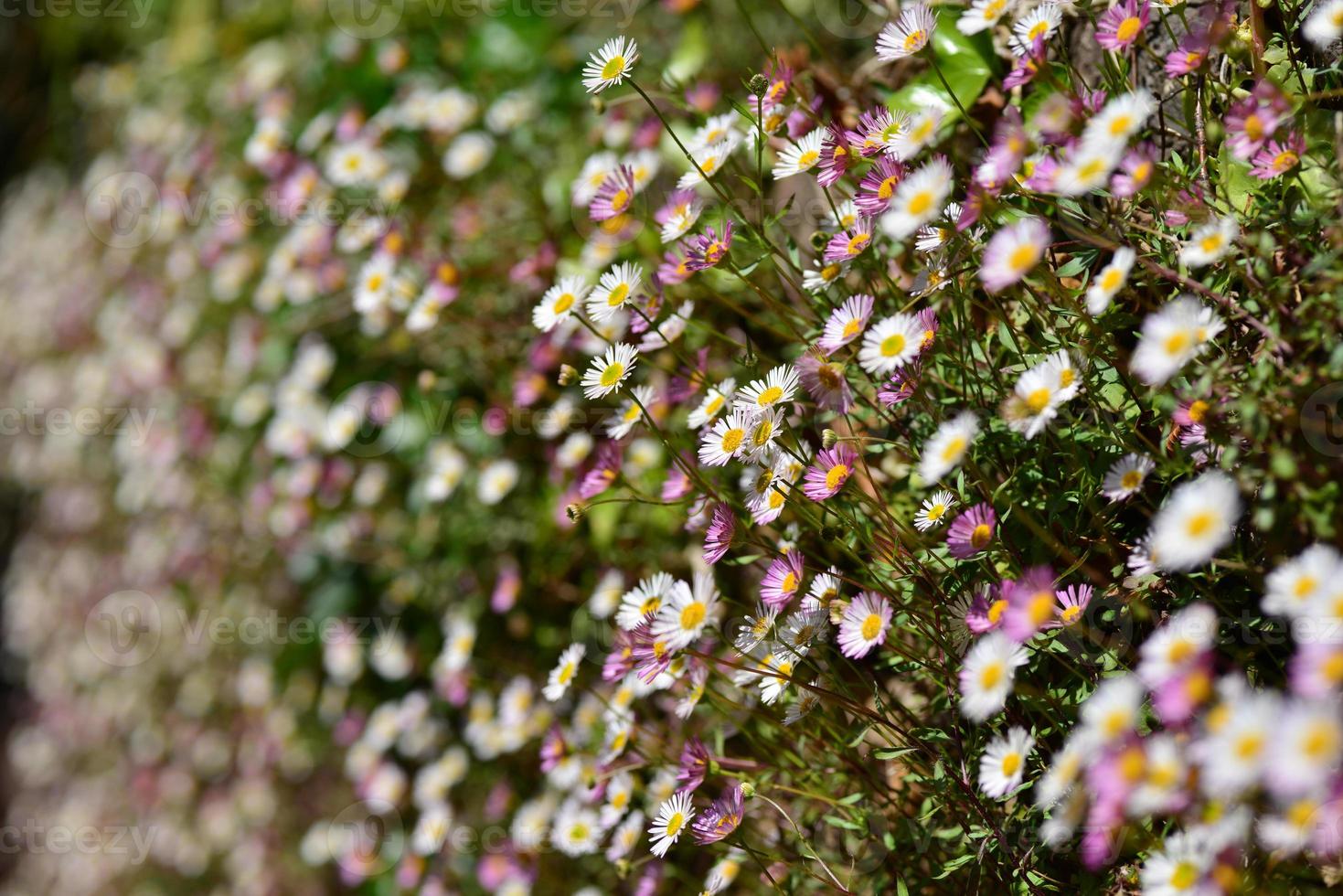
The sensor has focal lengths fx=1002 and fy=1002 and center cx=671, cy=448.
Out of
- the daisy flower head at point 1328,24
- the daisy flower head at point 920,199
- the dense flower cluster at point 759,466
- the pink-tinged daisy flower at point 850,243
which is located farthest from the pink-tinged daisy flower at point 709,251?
the daisy flower head at point 1328,24

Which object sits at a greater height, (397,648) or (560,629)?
(560,629)

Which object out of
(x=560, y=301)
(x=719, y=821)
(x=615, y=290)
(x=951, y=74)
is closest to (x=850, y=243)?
(x=615, y=290)

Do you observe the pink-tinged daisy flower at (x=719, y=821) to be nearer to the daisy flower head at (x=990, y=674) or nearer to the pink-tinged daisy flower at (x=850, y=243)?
the daisy flower head at (x=990, y=674)

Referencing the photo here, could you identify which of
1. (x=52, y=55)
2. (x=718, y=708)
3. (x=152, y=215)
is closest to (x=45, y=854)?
(x=152, y=215)

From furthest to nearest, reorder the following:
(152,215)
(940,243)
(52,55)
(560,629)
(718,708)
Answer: (52,55), (152,215), (560,629), (718,708), (940,243)

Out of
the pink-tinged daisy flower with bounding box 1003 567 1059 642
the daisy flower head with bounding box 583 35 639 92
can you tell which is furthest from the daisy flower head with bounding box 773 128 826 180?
the pink-tinged daisy flower with bounding box 1003 567 1059 642

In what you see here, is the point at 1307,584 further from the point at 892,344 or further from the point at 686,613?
the point at 686,613

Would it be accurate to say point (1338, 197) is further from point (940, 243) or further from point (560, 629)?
point (560, 629)
